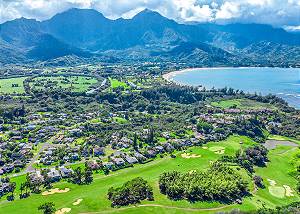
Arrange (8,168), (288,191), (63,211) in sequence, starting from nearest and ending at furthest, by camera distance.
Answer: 1. (63,211)
2. (288,191)
3. (8,168)

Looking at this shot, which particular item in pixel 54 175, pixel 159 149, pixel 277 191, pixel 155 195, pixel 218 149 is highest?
pixel 54 175

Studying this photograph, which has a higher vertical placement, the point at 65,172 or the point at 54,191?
the point at 65,172

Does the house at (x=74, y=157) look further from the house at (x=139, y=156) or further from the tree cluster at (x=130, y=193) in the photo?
the tree cluster at (x=130, y=193)

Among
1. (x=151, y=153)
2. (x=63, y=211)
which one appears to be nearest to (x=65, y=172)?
(x=63, y=211)

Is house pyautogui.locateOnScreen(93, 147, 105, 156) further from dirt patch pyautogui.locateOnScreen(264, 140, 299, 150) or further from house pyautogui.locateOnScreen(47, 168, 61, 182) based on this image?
dirt patch pyautogui.locateOnScreen(264, 140, 299, 150)

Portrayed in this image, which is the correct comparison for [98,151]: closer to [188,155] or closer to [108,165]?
[108,165]

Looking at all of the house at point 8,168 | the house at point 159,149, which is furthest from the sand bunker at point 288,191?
the house at point 8,168
